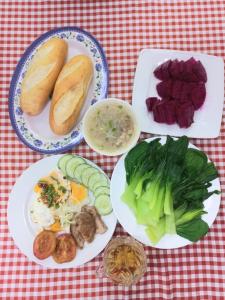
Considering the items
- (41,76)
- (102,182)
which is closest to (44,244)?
(102,182)

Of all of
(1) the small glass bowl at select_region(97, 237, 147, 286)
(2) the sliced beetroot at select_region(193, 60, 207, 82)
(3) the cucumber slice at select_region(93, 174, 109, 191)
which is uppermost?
(2) the sliced beetroot at select_region(193, 60, 207, 82)

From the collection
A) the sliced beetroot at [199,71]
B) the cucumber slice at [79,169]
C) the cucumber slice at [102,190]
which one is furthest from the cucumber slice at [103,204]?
the sliced beetroot at [199,71]

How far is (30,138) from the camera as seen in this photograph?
5.05 ft

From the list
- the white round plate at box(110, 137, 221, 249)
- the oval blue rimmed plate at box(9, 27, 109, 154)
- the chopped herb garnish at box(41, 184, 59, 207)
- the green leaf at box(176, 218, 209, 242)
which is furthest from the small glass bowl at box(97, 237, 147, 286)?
the oval blue rimmed plate at box(9, 27, 109, 154)

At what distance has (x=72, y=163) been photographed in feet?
4.89

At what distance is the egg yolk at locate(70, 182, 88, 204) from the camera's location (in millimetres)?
1505

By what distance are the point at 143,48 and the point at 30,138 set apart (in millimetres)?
585

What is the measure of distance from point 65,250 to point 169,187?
1.43ft

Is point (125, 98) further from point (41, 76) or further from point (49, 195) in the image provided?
point (49, 195)

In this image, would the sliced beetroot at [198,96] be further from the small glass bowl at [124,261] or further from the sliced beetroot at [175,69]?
the small glass bowl at [124,261]

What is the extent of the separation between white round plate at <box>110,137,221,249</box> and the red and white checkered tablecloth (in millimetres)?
80

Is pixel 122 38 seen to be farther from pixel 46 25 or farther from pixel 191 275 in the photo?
pixel 191 275

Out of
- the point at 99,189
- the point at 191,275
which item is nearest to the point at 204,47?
the point at 99,189

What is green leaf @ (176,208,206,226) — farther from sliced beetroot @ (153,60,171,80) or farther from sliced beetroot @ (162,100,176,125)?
sliced beetroot @ (153,60,171,80)
